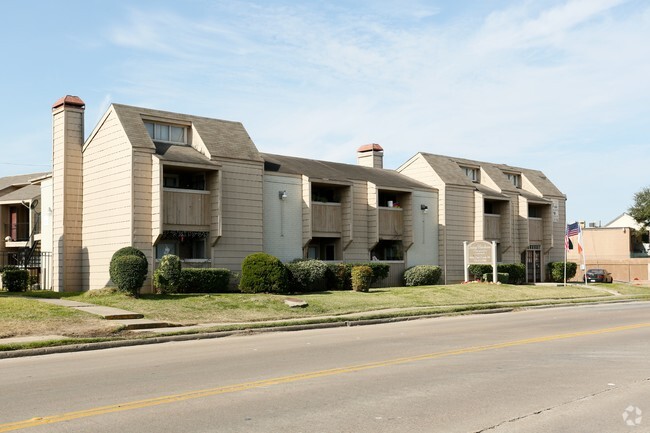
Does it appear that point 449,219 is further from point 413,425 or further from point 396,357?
point 413,425

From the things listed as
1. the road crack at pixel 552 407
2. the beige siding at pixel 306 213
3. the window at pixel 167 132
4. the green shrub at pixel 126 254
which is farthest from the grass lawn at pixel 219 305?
the road crack at pixel 552 407

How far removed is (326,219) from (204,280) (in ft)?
29.7

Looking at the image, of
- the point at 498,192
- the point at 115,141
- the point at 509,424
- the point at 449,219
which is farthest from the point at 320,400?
the point at 498,192

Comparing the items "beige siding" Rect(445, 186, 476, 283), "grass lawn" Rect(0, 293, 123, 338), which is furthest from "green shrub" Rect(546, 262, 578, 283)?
"grass lawn" Rect(0, 293, 123, 338)

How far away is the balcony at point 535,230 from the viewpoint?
4900 cm

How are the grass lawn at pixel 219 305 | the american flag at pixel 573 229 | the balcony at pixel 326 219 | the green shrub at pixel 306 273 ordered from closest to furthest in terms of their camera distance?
1. the grass lawn at pixel 219 305
2. the green shrub at pixel 306 273
3. the balcony at pixel 326 219
4. the american flag at pixel 573 229

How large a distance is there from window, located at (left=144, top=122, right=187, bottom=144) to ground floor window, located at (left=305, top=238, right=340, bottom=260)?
8745 millimetres

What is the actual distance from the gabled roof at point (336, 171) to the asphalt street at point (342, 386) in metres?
19.6

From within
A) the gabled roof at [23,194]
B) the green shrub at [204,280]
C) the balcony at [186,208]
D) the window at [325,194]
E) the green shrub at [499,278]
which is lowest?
the green shrub at [499,278]

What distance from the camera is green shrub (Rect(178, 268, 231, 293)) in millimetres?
28594

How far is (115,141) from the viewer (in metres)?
30.7

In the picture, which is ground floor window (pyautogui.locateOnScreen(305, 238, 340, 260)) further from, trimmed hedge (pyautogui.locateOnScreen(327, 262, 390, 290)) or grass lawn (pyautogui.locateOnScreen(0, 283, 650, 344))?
grass lawn (pyautogui.locateOnScreen(0, 283, 650, 344))

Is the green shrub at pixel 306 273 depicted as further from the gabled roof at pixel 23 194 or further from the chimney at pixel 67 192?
the gabled roof at pixel 23 194

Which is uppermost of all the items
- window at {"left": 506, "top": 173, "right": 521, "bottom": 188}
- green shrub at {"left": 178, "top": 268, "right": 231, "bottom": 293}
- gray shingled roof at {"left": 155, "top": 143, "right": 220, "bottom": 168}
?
window at {"left": 506, "top": 173, "right": 521, "bottom": 188}
